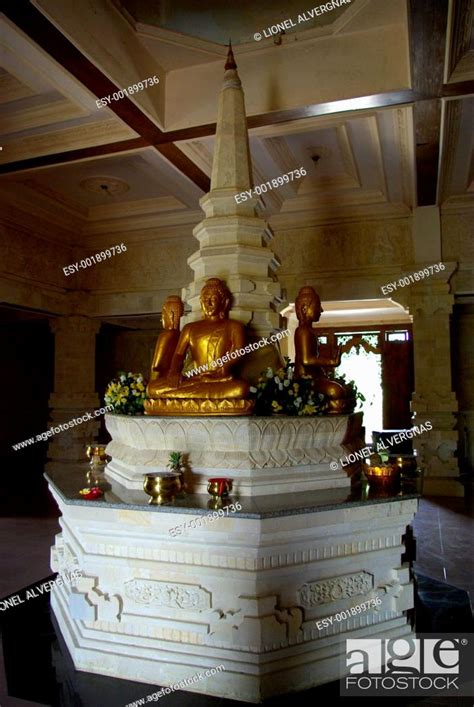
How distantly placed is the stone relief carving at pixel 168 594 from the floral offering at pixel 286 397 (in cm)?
120

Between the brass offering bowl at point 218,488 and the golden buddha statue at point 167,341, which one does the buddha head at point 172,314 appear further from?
the brass offering bowl at point 218,488

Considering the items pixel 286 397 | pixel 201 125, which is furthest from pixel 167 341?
pixel 201 125

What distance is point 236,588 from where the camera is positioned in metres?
2.56

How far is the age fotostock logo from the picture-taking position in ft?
8.38

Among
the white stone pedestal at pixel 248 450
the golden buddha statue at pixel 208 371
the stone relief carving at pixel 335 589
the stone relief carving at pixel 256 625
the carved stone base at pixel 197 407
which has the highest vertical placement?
the golden buddha statue at pixel 208 371

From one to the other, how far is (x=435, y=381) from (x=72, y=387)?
633 cm

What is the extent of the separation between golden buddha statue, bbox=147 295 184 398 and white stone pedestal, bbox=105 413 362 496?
1.60 ft

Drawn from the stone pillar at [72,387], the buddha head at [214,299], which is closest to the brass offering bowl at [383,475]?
the buddha head at [214,299]

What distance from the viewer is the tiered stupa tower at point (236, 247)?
3.99 m

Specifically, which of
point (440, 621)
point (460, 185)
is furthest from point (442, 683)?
point (460, 185)

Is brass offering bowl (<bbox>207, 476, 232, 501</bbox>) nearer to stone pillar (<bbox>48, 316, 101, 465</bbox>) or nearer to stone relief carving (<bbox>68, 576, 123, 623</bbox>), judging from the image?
stone relief carving (<bbox>68, 576, 123, 623</bbox>)

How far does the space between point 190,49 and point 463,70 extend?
114 inches

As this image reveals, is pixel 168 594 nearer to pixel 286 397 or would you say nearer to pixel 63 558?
pixel 63 558

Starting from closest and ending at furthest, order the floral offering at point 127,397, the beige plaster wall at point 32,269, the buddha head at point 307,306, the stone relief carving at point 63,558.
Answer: the stone relief carving at point 63,558, the floral offering at point 127,397, the buddha head at point 307,306, the beige plaster wall at point 32,269
